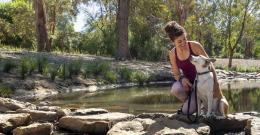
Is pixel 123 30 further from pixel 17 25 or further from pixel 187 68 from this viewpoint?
pixel 187 68

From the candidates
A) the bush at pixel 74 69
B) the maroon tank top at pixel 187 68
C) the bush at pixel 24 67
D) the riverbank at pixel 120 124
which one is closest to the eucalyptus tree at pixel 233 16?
the bush at pixel 74 69

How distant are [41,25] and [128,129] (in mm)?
21977

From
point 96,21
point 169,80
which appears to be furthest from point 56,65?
point 96,21

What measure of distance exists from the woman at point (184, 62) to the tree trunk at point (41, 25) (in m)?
21.2

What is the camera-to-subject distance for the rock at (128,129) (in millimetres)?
6641

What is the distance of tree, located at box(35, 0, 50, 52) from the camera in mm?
27531

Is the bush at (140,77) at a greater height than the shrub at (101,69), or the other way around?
the shrub at (101,69)

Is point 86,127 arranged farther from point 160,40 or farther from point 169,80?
point 160,40

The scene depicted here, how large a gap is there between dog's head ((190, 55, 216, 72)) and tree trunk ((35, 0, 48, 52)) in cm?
2173

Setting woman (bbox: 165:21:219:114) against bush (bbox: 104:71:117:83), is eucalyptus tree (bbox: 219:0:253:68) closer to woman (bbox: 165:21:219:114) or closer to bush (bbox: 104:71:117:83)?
bush (bbox: 104:71:117:83)

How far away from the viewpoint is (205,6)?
45.5 meters

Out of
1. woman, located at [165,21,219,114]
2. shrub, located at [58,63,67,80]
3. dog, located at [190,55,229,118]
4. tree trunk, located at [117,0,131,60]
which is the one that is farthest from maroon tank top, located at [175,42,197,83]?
tree trunk, located at [117,0,131,60]

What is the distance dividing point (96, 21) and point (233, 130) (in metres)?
49.3

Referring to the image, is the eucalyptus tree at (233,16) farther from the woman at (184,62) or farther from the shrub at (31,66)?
the woman at (184,62)
